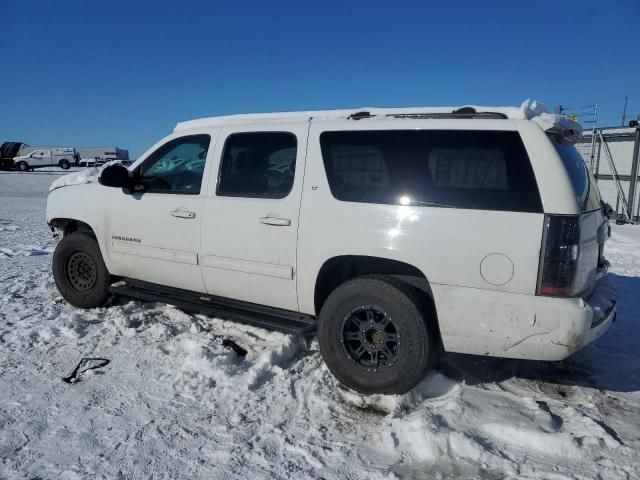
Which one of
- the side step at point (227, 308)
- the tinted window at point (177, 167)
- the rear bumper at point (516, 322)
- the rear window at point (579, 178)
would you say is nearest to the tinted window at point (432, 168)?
the rear window at point (579, 178)

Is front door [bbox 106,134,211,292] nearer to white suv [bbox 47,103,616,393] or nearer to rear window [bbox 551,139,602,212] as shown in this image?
white suv [bbox 47,103,616,393]

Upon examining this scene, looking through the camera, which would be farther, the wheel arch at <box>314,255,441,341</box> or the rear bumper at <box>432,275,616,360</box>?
the wheel arch at <box>314,255,441,341</box>

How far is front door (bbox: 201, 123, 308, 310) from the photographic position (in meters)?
3.71

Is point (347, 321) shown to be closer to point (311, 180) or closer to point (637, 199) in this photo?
point (311, 180)

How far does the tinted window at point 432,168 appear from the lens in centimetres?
302

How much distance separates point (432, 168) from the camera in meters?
3.26

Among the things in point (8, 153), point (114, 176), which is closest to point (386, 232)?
point (114, 176)

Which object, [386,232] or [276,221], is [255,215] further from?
[386,232]

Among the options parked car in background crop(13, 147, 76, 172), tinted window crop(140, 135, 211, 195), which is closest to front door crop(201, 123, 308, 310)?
tinted window crop(140, 135, 211, 195)

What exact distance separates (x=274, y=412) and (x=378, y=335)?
0.86 meters

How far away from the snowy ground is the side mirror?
1.30m

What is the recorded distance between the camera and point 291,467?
8.68 feet

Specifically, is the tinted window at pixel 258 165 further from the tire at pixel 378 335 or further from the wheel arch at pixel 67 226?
the wheel arch at pixel 67 226

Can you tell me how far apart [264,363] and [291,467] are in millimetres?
1218
